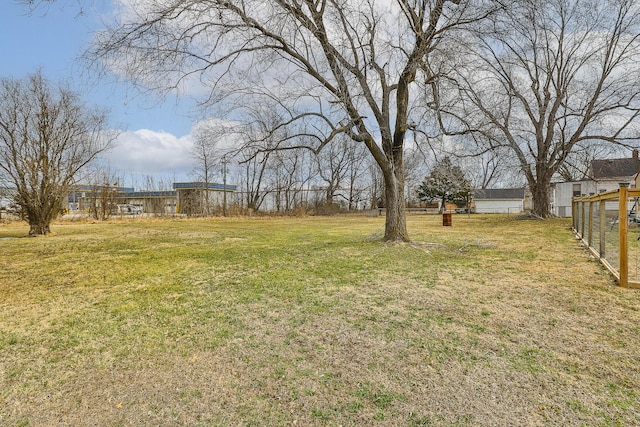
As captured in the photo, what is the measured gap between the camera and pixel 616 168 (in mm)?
28578

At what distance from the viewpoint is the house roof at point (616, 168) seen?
27672mm

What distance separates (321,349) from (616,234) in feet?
23.8

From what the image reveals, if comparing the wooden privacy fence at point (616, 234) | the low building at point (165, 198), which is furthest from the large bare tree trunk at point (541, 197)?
the low building at point (165, 198)

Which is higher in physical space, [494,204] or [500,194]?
[500,194]

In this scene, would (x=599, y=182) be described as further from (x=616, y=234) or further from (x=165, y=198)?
(x=165, y=198)

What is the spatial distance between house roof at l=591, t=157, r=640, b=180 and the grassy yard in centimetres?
2866

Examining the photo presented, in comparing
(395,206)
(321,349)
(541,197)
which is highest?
(541,197)

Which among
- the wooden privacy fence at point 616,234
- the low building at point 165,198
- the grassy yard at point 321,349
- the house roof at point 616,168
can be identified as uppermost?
the house roof at point 616,168

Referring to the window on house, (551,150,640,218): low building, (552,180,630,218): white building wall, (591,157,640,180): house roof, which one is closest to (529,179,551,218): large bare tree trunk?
(551,150,640,218): low building

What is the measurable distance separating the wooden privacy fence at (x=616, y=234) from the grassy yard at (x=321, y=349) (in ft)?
1.23

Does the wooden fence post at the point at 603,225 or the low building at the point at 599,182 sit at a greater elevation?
the low building at the point at 599,182

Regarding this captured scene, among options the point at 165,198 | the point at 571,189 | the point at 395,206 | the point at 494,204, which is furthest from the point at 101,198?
the point at 494,204

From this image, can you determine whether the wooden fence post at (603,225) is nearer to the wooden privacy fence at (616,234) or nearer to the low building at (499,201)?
the wooden privacy fence at (616,234)

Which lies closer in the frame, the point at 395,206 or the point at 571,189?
the point at 395,206
